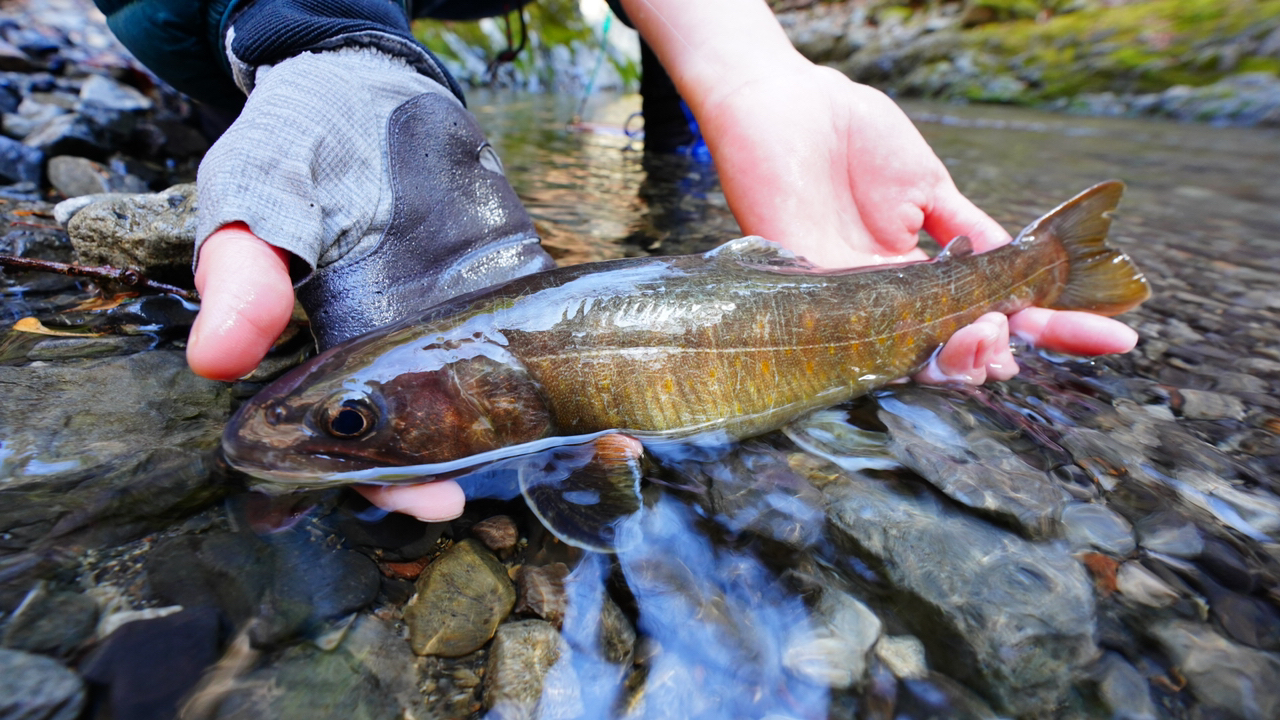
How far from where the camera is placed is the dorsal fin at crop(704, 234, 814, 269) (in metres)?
2.73

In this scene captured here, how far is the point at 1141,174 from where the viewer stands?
916cm

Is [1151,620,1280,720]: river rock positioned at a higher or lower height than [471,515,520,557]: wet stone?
lower

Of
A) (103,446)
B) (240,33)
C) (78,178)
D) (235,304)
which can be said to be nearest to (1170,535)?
(235,304)

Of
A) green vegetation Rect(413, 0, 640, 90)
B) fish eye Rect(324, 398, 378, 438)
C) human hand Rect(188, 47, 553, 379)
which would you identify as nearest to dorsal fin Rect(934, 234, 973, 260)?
human hand Rect(188, 47, 553, 379)

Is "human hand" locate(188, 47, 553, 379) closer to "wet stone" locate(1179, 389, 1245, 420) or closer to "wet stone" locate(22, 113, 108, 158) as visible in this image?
"wet stone" locate(1179, 389, 1245, 420)

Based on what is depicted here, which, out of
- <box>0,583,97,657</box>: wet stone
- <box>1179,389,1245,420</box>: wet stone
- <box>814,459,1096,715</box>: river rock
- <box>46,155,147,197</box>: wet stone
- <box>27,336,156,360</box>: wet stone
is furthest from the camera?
<box>46,155,147,197</box>: wet stone

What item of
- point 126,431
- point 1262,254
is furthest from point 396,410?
point 1262,254

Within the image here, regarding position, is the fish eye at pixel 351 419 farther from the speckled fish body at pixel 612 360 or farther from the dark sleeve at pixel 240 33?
the dark sleeve at pixel 240 33

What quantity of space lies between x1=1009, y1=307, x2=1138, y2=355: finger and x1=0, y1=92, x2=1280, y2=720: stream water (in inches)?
17.5

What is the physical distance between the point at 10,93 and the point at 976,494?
8624 millimetres

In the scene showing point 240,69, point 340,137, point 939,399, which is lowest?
point 939,399

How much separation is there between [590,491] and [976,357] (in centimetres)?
196

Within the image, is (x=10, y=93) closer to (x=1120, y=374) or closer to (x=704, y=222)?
(x=704, y=222)

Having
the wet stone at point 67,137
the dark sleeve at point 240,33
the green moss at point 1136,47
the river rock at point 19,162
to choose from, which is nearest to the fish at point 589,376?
the dark sleeve at point 240,33
